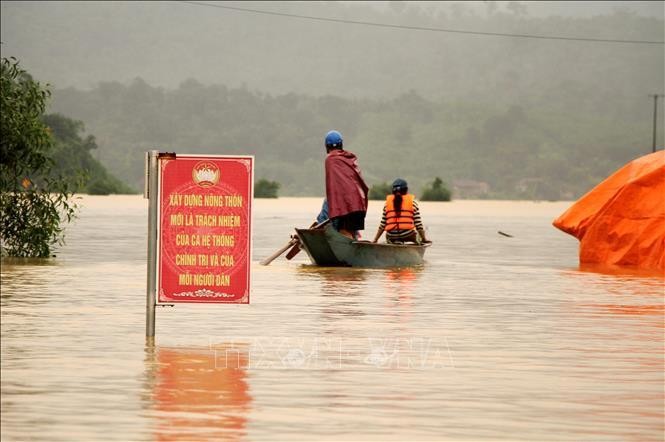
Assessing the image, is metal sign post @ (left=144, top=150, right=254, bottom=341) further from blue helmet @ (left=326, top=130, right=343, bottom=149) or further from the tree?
the tree

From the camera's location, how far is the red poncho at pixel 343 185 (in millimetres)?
21141

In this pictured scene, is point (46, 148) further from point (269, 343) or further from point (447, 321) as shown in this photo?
point (269, 343)

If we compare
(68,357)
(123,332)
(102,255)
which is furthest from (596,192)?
(68,357)

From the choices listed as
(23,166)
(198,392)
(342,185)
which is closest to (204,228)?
(198,392)

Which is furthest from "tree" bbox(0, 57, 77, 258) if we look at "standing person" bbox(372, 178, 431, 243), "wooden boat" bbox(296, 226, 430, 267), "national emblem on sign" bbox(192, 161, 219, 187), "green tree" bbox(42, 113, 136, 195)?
"green tree" bbox(42, 113, 136, 195)

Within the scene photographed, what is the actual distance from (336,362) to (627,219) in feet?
49.8

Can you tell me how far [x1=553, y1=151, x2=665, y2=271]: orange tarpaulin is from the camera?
25031mm

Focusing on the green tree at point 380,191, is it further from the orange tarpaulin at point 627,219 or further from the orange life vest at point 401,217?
the orange life vest at point 401,217

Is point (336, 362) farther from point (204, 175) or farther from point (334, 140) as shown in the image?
point (334, 140)

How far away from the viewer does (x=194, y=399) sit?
894cm

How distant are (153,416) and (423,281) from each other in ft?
41.4

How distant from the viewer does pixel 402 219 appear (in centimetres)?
2298

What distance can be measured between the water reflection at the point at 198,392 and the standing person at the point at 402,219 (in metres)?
11.0

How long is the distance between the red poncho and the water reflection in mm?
9430
